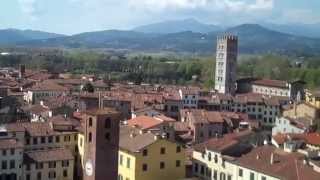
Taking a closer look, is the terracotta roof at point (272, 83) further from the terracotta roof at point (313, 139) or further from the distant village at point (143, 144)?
the terracotta roof at point (313, 139)

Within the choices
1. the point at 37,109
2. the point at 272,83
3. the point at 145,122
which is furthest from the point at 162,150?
the point at 272,83

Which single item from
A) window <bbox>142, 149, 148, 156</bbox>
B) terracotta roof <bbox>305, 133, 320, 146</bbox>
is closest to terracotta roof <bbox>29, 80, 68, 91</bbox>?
terracotta roof <bbox>305, 133, 320, 146</bbox>

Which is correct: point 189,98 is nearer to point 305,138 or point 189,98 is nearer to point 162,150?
point 305,138

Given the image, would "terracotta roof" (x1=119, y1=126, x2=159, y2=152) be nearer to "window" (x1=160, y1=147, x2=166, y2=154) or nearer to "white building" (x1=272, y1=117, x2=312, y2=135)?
"window" (x1=160, y1=147, x2=166, y2=154)

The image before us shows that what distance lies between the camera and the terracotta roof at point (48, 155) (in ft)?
164

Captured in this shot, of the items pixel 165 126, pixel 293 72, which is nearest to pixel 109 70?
pixel 293 72

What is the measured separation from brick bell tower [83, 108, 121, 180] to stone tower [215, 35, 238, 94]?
82355 millimetres

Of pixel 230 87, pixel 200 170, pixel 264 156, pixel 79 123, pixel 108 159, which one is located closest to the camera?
pixel 108 159

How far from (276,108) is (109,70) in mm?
97909

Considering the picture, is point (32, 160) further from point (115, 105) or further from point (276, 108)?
point (276, 108)

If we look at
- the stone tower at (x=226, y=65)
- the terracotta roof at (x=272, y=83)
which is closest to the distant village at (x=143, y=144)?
the terracotta roof at (x=272, y=83)

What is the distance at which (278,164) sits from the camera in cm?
4119

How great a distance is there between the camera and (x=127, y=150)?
47000 millimetres

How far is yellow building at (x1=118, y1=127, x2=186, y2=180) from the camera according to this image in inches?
1826
